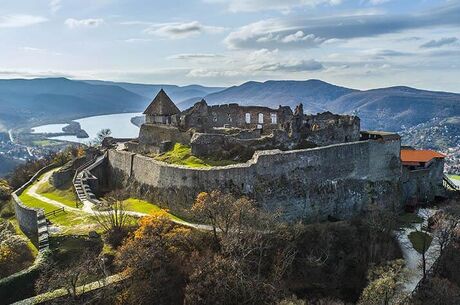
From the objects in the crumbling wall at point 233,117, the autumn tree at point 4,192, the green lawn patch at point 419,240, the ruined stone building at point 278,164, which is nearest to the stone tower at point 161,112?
the ruined stone building at point 278,164

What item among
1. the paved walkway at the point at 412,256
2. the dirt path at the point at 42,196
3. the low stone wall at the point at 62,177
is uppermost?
the low stone wall at the point at 62,177

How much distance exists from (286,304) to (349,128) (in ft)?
83.8

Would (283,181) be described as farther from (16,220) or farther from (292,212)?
(16,220)

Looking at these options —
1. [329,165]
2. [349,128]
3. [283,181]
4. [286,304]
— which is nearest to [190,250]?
[286,304]

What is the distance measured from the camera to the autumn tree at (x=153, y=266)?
93.8 ft

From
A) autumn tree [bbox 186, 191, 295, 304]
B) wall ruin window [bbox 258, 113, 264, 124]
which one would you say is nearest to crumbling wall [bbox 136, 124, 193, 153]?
wall ruin window [bbox 258, 113, 264, 124]

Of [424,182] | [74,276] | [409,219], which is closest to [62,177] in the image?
[74,276]

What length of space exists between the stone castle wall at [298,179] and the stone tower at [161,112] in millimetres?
8429

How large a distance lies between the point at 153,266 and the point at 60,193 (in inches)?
999

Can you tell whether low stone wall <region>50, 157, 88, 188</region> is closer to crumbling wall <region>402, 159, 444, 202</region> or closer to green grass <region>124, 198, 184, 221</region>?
green grass <region>124, 198, 184, 221</region>

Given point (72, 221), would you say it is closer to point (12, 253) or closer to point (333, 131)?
point (12, 253)

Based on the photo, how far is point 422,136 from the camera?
191875 millimetres

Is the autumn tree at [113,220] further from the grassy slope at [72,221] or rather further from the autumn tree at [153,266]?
the autumn tree at [153,266]

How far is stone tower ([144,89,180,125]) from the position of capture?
2186 inches
